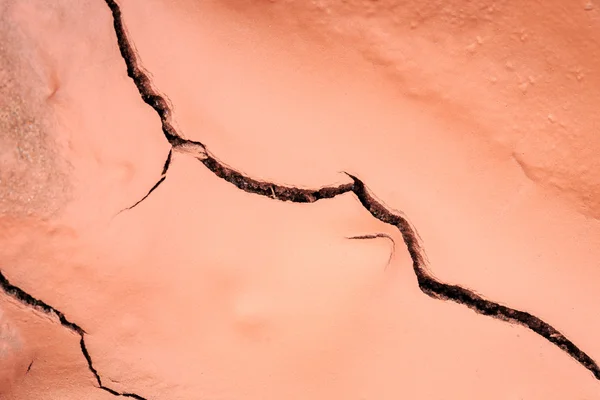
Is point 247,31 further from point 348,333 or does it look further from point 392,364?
point 392,364

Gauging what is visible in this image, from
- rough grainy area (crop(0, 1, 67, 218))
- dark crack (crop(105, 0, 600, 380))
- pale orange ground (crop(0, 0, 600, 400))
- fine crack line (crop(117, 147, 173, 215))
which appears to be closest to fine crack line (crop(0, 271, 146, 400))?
pale orange ground (crop(0, 0, 600, 400))

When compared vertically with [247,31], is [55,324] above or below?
below

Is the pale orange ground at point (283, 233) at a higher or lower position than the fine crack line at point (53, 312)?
higher

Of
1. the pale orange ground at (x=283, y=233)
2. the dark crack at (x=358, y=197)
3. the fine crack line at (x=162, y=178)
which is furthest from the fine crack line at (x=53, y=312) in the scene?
the dark crack at (x=358, y=197)

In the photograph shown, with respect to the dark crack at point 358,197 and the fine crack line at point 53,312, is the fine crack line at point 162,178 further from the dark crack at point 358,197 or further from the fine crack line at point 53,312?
the fine crack line at point 53,312

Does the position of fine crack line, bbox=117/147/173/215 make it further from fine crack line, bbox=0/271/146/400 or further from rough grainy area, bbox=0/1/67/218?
fine crack line, bbox=0/271/146/400

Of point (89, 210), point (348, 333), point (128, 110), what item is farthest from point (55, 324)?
point (348, 333)

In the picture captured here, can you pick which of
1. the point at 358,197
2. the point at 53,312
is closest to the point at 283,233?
the point at 358,197
